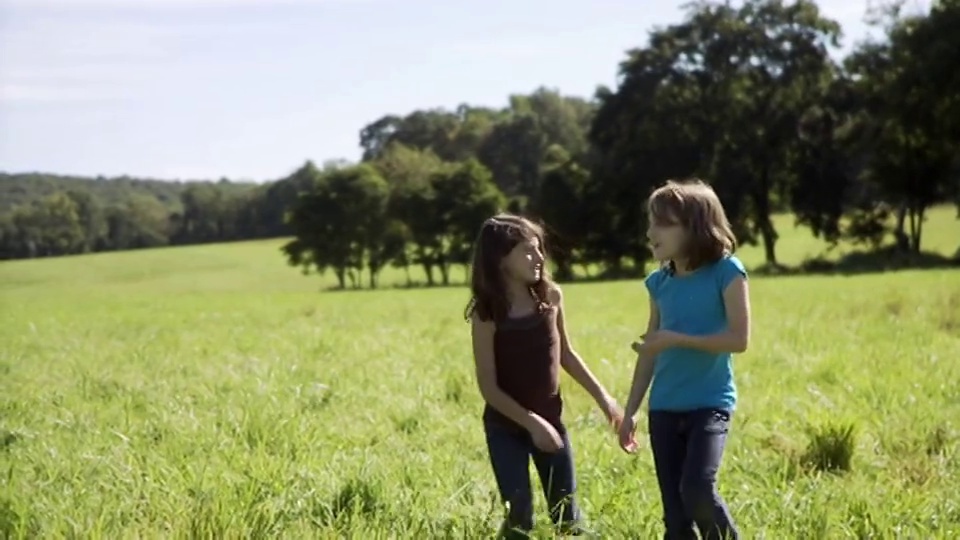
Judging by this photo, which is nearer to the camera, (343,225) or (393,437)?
(393,437)

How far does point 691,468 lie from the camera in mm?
4164

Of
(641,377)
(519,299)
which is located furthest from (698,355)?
(519,299)

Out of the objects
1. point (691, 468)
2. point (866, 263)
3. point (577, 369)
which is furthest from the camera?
point (866, 263)

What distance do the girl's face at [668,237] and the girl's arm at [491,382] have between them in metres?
0.81

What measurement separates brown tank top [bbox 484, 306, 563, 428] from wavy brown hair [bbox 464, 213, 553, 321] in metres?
0.09

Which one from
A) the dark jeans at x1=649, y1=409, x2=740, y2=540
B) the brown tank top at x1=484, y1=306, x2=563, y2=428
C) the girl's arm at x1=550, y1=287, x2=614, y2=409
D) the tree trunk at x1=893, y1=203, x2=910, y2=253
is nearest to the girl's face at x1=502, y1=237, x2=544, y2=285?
the brown tank top at x1=484, y1=306, x2=563, y2=428

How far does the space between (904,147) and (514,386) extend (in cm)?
4206

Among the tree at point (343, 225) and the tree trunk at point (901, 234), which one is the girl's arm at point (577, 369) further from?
the tree at point (343, 225)

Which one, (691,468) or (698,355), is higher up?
(698,355)

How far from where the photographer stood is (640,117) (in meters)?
50.2

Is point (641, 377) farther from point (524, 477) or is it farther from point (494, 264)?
point (494, 264)

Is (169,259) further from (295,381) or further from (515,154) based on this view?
(295,381)

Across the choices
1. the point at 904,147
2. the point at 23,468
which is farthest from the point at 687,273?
the point at 904,147

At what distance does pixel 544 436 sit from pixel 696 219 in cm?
114
